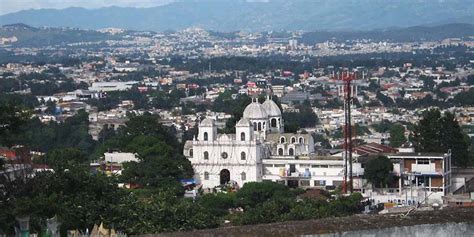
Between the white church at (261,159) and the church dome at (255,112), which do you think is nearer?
the white church at (261,159)

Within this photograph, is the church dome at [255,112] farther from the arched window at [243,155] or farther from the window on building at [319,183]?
A: the window on building at [319,183]

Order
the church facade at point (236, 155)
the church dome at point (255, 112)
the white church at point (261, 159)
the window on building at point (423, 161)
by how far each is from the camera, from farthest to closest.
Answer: the church dome at point (255, 112) → the church facade at point (236, 155) → the white church at point (261, 159) → the window on building at point (423, 161)

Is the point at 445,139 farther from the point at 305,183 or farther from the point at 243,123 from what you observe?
the point at 243,123

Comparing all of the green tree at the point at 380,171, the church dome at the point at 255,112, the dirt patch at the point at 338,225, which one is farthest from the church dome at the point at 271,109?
the dirt patch at the point at 338,225

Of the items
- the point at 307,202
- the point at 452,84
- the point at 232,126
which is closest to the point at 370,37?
the point at 452,84

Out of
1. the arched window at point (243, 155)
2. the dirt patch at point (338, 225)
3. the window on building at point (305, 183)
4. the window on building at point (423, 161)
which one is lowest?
the window on building at point (305, 183)

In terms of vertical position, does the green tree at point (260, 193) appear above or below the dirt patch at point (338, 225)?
below

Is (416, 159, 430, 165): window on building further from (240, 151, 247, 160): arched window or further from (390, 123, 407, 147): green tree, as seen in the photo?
(390, 123, 407, 147): green tree

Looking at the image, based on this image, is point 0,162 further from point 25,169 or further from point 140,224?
point 25,169
